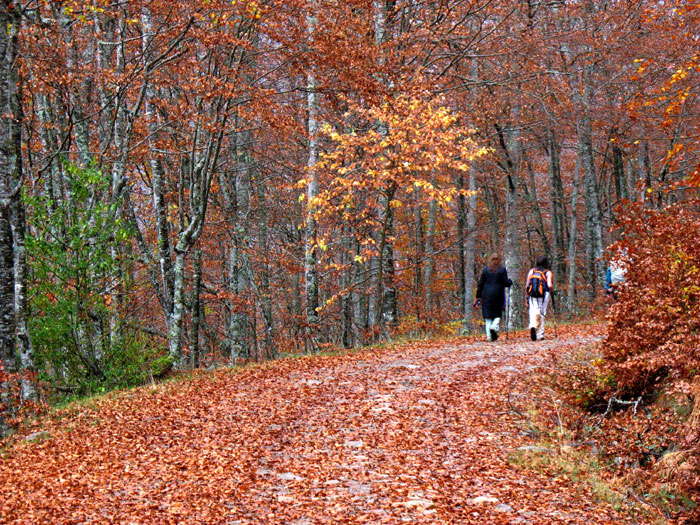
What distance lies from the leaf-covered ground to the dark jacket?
13.4ft

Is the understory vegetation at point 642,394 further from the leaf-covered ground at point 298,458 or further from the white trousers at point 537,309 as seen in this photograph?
the white trousers at point 537,309

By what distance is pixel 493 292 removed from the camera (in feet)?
49.7

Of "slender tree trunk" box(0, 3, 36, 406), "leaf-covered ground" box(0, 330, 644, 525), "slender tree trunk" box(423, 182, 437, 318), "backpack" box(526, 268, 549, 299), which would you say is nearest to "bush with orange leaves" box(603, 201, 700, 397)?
"leaf-covered ground" box(0, 330, 644, 525)

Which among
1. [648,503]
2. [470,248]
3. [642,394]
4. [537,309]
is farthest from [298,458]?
[470,248]

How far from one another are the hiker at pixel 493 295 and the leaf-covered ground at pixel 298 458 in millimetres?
4049

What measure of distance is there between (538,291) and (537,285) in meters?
0.16

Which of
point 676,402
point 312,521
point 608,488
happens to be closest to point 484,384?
point 676,402

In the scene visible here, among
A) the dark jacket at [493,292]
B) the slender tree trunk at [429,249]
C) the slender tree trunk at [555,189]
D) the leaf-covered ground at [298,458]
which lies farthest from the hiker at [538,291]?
the slender tree trunk at [555,189]

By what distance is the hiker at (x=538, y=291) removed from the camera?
47.6ft

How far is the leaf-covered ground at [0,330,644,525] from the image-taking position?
5.58m

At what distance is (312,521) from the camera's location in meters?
5.30

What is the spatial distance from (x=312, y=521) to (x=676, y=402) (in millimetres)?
4726

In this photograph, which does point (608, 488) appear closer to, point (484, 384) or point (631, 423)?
point (631, 423)

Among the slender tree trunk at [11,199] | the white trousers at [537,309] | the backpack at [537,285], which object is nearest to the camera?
the slender tree trunk at [11,199]
